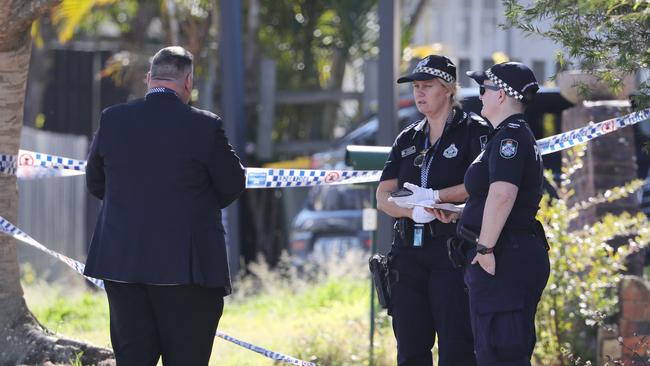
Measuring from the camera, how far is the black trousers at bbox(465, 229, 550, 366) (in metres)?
4.72

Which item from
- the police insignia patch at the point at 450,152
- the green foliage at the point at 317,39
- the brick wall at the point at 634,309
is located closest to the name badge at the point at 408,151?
the police insignia patch at the point at 450,152

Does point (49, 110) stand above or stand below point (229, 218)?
above

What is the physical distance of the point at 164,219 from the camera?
482 centimetres

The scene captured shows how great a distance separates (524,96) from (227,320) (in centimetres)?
532

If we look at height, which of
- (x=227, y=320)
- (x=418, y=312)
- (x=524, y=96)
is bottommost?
(x=227, y=320)

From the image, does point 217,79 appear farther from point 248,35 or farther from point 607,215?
point 607,215

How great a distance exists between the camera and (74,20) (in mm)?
14328

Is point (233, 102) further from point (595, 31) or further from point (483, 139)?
point (595, 31)

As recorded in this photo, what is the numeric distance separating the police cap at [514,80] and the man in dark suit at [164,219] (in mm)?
1203

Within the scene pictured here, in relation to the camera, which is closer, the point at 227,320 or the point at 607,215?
the point at 607,215

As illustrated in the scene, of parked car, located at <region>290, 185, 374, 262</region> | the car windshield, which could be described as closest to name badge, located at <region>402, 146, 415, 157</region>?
parked car, located at <region>290, 185, 374, 262</region>

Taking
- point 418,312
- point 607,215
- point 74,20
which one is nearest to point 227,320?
point 607,215

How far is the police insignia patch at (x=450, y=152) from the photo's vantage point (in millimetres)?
5301

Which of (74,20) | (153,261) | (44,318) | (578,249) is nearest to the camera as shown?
(153,261)
